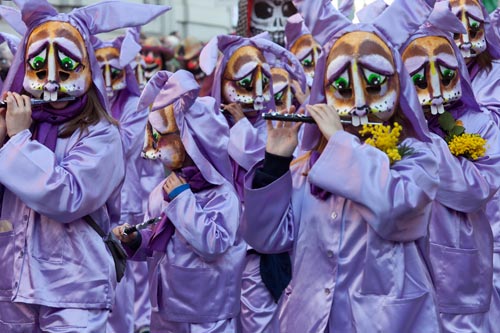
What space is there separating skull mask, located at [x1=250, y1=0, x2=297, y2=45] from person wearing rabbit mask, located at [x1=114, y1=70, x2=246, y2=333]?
501cm

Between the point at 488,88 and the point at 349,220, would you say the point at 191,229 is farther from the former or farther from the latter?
the point at 488,88

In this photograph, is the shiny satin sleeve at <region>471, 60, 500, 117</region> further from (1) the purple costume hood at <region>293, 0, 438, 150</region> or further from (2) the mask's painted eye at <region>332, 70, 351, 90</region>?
(2) the mask's painted eye at <region>332, 70, 351, 90</region>

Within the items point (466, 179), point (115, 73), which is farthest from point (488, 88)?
point (115, 73)

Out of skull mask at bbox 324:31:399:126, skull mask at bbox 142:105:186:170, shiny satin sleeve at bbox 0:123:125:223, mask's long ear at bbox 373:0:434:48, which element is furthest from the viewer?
skull mask at bbox 142:105:186:170

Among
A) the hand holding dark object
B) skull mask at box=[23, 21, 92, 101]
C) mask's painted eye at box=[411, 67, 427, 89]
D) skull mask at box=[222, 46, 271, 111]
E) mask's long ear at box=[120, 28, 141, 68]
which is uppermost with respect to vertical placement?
the hand holding dark object

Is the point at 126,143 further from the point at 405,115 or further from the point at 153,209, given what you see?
the point at 405,115

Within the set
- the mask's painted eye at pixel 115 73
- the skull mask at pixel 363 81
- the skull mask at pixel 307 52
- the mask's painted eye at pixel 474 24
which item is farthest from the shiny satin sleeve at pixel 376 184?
the skull mask at pixel 307 52

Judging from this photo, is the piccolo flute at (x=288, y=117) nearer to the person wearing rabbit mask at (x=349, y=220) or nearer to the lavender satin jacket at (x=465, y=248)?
the person wearing rabbit mask at (x=349, y=220)

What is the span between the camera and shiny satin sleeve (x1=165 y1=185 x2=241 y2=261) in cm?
634

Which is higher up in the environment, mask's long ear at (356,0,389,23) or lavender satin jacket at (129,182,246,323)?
mask's long ear at (356,0,389,23)

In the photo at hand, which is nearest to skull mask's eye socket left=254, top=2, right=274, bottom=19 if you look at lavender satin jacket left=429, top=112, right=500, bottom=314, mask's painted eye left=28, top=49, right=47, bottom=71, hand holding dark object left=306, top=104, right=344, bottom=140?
lavender satin jacket left=429, top=112, right=500, bottom=314

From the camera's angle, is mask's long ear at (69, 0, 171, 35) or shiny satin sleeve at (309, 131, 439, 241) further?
mask's long ear at (69, 0, 171, 35)

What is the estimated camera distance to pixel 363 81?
5121 millimetres

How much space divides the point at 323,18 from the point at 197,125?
1.59 meters
